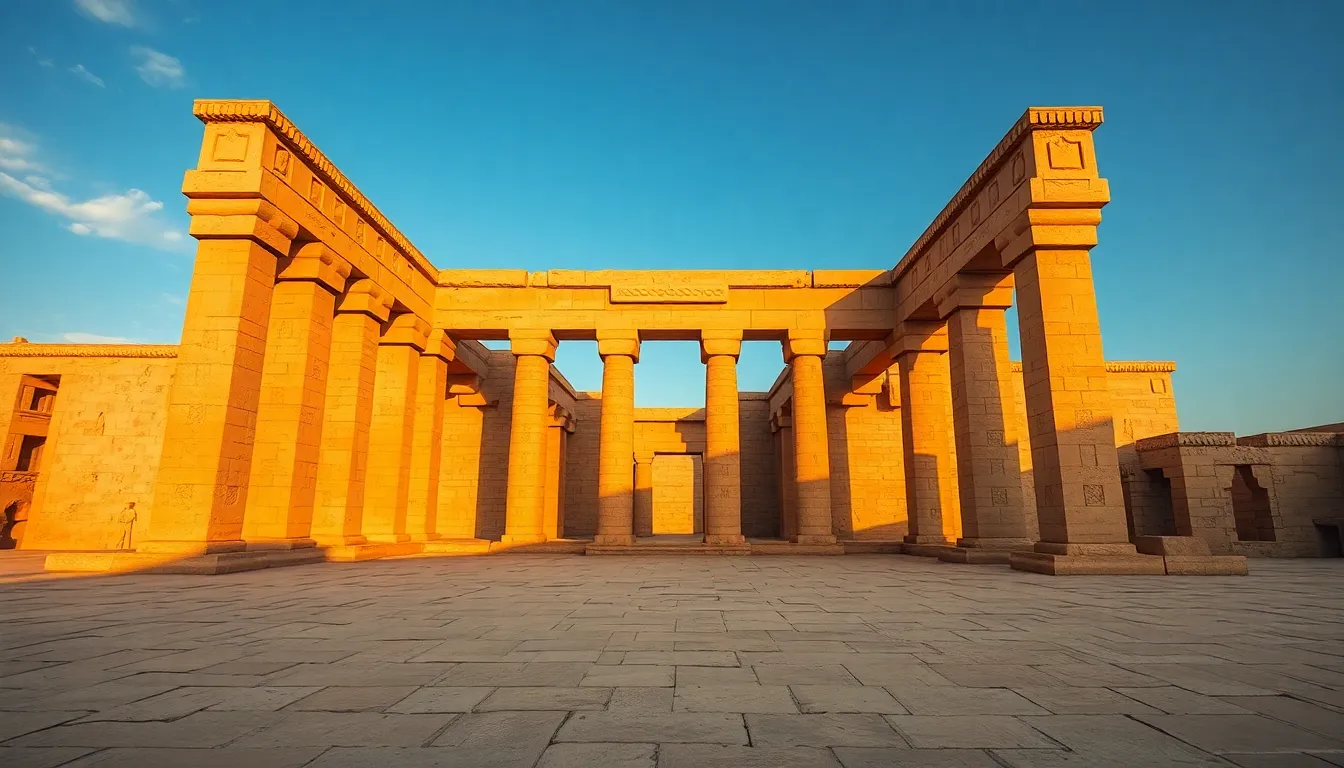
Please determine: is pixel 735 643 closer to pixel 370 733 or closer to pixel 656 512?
pixel 370 733

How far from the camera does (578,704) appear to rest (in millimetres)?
3254

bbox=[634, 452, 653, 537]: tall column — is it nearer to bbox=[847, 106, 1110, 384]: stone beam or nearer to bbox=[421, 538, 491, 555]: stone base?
bbox=[421, 538, 491, 555]: stone base

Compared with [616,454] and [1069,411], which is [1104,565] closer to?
[1069,411]

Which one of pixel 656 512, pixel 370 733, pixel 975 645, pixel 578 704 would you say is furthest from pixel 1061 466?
pixel 656 512

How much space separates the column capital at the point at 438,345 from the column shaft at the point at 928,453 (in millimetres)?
13161

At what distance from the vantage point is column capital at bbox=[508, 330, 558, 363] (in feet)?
58.1

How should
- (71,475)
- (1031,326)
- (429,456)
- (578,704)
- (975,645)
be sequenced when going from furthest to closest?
(71,475)
(429,456)
(1031,326)
(975,645)
(578,704)

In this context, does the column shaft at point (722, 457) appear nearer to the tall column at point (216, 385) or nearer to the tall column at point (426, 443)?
the tall column at point (426, 443)

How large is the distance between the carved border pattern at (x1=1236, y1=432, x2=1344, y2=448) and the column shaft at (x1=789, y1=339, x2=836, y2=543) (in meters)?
13.0

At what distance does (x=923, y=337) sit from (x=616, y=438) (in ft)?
29.3

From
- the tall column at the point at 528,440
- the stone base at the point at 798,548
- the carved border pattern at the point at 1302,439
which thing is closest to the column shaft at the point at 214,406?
the tall column at the point at 528,440

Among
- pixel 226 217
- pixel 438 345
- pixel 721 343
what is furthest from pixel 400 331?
pixel 721 343

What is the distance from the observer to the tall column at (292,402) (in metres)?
12.3

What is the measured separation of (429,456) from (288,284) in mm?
6161
